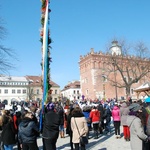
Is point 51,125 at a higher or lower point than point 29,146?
higher

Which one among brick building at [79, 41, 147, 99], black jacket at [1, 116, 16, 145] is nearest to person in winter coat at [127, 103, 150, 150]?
black jacket at [1, 116, 16, 145]

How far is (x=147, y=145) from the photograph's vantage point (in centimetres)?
586

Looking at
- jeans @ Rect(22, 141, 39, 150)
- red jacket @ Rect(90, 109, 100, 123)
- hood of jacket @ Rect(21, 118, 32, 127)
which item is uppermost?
hood of jacket @ Rect(21, 118, 32, 127)

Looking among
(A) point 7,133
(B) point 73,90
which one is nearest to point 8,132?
(A) point 7,133

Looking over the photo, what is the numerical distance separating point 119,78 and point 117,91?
3.98 meters

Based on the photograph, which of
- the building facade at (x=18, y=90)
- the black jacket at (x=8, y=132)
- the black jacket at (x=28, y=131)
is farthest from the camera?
the building facade at (x=18, y=90)

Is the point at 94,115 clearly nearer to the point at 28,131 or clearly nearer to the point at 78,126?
the point at 78,126

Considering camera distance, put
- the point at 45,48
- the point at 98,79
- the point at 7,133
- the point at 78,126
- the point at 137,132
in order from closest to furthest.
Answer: the point at 137,132 < the point at 78,126 < the point at 7,133 < the point at 45,48 < the point at 98,79

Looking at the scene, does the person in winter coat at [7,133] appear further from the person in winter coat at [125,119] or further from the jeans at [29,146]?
the person in winter coat at [125,119]

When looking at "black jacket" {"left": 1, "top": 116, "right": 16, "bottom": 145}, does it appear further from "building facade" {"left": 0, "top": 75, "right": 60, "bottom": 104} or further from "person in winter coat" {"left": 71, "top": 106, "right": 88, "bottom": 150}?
"building facade" {"left": 0, "top": 75, "right": 60, "bottom": 104}

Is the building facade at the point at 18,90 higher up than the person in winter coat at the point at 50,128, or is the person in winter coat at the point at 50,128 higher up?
the building facade at the point at 18,90

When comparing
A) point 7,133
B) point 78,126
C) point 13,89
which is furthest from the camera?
point 13,89

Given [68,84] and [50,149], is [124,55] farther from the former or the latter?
[68,84]

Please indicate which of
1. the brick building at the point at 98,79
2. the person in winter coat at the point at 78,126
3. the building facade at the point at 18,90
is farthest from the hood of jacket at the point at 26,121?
the building facade at the point at 18,90
